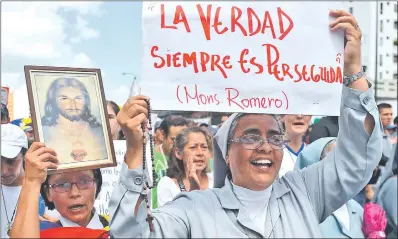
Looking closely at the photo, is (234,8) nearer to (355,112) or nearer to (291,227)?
(355,112)

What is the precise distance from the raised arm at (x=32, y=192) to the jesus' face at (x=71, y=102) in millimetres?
254

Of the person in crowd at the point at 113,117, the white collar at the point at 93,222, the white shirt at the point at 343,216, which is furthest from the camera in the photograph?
the person in crowd at the point at 113,117

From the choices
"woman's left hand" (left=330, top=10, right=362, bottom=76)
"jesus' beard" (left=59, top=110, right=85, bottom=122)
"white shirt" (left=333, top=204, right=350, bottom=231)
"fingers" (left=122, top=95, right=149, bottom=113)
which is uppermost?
"woman's left hand" (left=330, top=10, right=362, bottom=76)

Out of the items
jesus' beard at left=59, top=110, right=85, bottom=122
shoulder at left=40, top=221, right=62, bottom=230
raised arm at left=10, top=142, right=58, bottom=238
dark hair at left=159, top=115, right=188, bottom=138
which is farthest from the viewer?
dark hair at left=159, top=115, right=188, bottom=138

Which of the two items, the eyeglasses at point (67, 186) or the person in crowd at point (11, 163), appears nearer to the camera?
the eyeglasses at point (67, 186)

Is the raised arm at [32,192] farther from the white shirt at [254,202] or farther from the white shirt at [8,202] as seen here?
the white shirt at [8,202]

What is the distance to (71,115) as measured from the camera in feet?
8.13

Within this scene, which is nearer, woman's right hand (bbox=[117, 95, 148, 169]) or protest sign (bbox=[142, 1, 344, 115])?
woman's right hand (bbox=[117, 95, 148, 169])

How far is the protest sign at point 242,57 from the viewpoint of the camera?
87.7 inches

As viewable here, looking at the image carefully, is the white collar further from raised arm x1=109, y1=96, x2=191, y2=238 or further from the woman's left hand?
the woman's left hand

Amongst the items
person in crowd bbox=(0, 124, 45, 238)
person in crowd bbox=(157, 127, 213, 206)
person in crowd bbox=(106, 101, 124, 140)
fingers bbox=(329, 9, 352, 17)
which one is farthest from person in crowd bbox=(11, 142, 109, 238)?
person in crowd bbox=(106, 101, 124, 140)

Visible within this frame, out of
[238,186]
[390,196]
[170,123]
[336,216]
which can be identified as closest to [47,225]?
[238,186]

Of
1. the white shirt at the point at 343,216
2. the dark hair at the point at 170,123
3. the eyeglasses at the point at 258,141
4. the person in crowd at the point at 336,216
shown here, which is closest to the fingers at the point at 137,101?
the eyeglasses at the point at 258,141

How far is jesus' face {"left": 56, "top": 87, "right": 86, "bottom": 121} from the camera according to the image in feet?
8.07
